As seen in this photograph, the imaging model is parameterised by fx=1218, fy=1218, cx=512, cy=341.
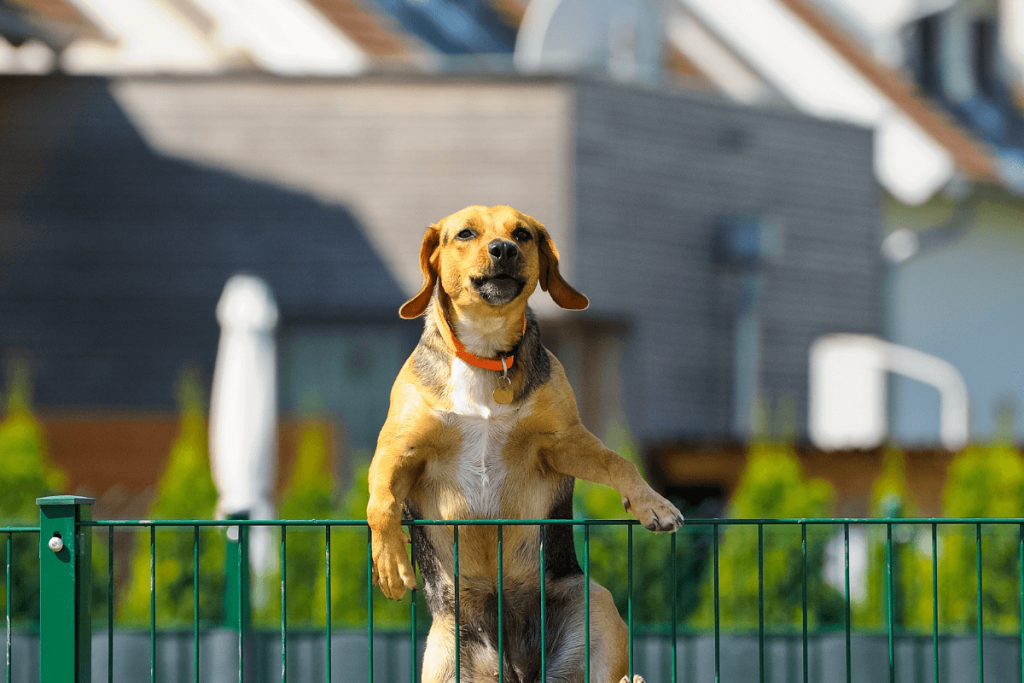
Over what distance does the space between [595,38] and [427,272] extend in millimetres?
10452

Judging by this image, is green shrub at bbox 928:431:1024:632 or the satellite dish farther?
the satellite dish

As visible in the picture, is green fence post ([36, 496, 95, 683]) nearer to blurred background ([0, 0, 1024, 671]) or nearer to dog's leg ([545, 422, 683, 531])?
dog's leg ([545, 422, 683, 531])

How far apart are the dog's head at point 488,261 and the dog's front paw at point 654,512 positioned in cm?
71

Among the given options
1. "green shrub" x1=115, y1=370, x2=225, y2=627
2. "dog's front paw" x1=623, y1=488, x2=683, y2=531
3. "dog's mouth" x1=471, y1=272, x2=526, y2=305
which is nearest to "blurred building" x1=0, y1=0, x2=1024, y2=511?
"green shrub" x1=115, y1=370, x2=225, y2=627

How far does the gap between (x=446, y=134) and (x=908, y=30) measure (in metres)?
7.68

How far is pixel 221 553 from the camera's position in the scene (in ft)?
26.4

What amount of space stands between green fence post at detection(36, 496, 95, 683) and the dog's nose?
1.49m

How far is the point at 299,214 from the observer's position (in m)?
12.8

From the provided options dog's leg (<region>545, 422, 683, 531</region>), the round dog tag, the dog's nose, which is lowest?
dog's leg (<region>545, 422, 683, 531</region>)

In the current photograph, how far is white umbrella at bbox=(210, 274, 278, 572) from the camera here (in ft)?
28.5

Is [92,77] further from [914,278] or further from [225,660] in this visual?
[914,278]

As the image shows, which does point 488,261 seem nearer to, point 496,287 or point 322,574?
point 496,287

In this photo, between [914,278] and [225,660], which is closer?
[225,660]

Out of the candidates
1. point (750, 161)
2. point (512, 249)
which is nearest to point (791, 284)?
point (750, 161)
